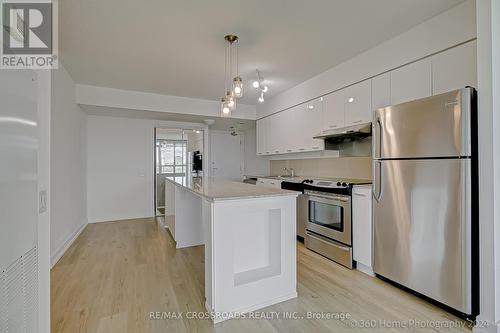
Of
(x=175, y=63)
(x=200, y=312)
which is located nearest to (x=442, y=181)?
(x=200, y=312)

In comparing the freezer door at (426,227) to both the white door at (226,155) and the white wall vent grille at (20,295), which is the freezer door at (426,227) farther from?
the white door at (226,155)

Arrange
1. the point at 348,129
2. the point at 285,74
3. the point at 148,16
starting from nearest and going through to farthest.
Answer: the point at 148,16 < the point at 348,129 < the point at 285,74

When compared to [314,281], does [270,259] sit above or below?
above

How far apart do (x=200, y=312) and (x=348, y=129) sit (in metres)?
2.57

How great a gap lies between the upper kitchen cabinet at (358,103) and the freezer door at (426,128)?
0.57 metres

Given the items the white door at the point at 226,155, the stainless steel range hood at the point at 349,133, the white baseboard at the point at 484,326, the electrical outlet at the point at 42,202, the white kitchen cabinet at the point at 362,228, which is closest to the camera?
the electrical outlet at the point at 42,202

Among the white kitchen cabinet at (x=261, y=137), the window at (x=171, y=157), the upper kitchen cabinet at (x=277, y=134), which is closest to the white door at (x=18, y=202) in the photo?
the upper kitchen cabinet at (x=277, y=134)

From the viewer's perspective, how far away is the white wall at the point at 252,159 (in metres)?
6.49

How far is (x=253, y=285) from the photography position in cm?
201

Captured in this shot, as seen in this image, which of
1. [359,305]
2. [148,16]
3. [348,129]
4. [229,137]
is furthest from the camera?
[229,137]

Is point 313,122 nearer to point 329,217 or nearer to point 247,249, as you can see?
point 329,217

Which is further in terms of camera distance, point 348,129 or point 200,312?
point 348,129

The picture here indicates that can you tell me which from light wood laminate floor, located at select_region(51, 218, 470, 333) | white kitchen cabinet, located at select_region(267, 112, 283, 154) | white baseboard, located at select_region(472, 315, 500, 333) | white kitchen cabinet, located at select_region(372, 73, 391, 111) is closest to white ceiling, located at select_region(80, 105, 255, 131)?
white kitchen cabinet, located at select_region(267, 112, 283, 154)

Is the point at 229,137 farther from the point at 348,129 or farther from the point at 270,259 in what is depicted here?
the point at 270,259
